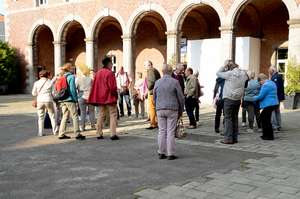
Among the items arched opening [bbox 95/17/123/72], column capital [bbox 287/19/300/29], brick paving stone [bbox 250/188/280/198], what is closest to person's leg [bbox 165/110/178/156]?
brick paving stone [bbox 250/188/280/198]

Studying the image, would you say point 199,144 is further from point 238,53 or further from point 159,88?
point 238,53

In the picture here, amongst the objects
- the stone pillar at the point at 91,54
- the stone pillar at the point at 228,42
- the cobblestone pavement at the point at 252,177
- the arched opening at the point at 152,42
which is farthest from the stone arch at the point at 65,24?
the cobblestone pavement at the point at 252,177

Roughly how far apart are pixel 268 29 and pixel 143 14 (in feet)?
24.4

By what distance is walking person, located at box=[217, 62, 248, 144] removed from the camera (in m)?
6.36

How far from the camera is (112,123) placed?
6.99 m

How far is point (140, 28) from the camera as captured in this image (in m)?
23.6

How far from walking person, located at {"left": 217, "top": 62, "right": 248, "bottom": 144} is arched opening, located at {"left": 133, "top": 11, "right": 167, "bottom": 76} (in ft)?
52.4

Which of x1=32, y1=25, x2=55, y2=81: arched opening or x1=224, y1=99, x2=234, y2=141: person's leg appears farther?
x1=32, y1=25, x2=55, y2=81: arched opening

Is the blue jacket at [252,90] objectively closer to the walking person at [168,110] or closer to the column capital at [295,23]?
the walking person at [168,110]

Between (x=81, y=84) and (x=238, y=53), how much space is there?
10.5 m

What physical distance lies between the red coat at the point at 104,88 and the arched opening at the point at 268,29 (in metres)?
12.6

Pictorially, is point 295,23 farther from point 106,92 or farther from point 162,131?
point 162,131

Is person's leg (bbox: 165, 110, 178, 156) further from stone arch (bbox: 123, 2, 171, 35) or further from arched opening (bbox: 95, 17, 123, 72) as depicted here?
arched opening (bbox: 95, 17, 123, 72)

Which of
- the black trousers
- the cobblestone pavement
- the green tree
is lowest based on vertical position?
the cobblestone pavement
